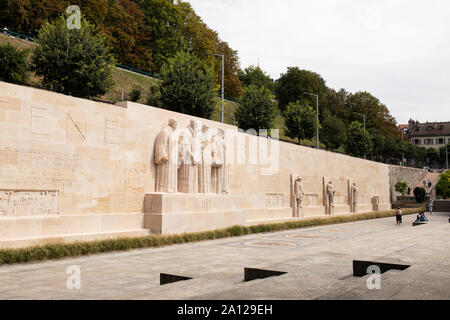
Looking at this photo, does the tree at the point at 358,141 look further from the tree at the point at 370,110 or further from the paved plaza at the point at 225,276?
the paved plaza at the point at 225,276

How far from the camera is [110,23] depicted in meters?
45.5

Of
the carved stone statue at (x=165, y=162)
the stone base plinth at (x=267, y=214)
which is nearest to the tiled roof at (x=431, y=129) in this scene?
the stone base plinth at (x=267, y=214)

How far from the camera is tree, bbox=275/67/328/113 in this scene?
6794cm

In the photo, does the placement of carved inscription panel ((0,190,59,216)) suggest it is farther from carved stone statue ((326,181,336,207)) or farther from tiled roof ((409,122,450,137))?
tiled roof ((409,122,450,137))

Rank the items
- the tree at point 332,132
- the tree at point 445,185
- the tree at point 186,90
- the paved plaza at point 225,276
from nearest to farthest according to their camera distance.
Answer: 1. the paved plaza at point 225,276
2. the tree at point 186,90
3. the tree at point 445,185
4. the tree at point 332,132

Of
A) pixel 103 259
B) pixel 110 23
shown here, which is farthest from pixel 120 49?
pixel 103 259

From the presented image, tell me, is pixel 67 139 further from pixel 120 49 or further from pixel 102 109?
pixel 120 49

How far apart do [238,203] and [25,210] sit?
10.6m

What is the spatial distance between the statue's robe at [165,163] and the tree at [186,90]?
11430 millimetres

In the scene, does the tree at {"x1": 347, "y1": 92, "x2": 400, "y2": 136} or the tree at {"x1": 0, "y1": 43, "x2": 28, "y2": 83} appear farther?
the tree at {"x1": 347, "y1": 92, "x2": 400, "y2": 136}

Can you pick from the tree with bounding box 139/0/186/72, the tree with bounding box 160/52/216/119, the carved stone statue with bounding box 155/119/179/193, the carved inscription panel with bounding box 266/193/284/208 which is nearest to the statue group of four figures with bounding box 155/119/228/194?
the carved stone statue with bounding box 155/119/179/193

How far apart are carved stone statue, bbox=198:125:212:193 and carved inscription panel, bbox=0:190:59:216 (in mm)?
7067

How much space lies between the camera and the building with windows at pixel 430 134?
113 m

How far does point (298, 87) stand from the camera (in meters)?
68.1
